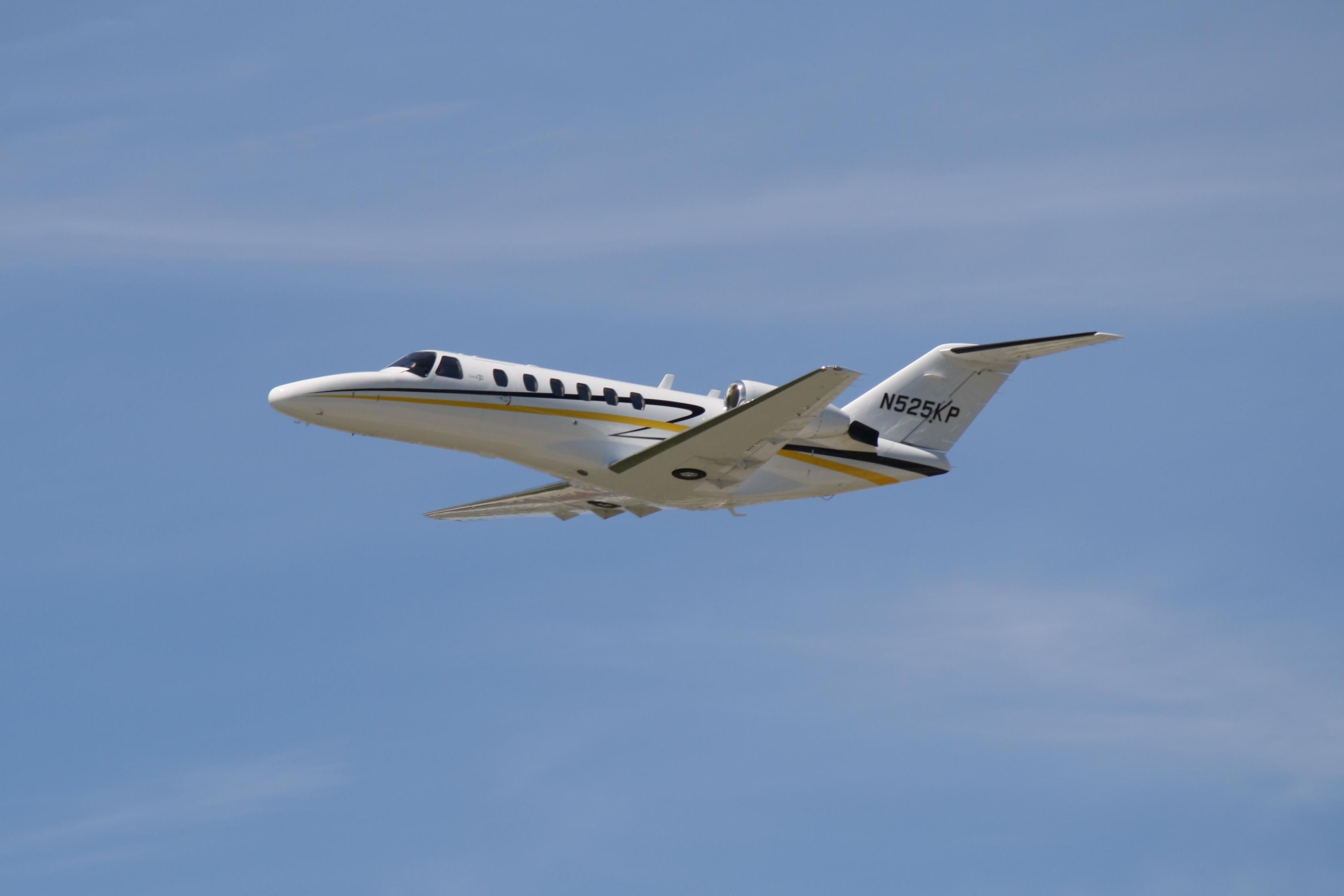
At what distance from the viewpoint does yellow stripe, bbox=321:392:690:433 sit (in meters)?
24.7

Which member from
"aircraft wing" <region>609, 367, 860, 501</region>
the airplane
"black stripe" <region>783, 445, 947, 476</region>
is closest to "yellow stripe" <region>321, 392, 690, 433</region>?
the airplane

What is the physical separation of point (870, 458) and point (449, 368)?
28.3 feet

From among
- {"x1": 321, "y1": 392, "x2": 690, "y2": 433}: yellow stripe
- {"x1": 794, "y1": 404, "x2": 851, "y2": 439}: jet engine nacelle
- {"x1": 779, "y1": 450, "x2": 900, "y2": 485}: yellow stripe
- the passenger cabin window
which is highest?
the passenger cabin window

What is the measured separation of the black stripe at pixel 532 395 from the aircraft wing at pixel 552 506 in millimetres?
2184

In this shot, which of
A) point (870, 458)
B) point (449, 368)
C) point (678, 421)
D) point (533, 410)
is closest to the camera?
point (449, 368)

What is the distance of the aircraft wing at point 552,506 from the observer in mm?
29125

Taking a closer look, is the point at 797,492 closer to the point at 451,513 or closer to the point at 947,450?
the point at 947,450

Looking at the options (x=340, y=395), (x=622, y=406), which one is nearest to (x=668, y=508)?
(x=622, y=406)

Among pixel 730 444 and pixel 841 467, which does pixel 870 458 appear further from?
pixel 730 444

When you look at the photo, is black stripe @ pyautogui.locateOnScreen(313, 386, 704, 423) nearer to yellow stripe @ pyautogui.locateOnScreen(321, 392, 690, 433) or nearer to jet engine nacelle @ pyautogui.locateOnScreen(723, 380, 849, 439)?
yellow stripe @ pyautogui.locateOnScreen(321, 392, 690, 433)

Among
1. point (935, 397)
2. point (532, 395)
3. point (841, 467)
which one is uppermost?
point (532, 395)

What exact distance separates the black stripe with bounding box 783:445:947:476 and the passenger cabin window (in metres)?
6.46

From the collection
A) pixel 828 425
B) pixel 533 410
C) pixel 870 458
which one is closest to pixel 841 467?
pixel 870 458

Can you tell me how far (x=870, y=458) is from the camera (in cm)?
2822
